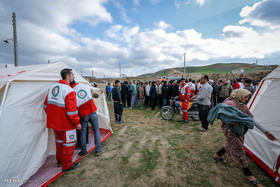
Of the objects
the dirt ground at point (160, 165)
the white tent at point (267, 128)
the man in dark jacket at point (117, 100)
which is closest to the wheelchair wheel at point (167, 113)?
the dirt ground at point (160, 165)

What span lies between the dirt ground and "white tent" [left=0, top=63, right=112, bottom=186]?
2.19ft

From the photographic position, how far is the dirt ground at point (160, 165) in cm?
236

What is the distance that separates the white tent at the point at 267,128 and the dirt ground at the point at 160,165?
0.72ft

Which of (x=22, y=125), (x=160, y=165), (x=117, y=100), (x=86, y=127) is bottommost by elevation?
(x=160, y=165)

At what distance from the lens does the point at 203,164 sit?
2807 millimetres

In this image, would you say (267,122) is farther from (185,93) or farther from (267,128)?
(185,93)

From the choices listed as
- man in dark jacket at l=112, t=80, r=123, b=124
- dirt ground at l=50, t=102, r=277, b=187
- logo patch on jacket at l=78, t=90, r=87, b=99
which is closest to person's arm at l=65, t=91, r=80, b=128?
logo patch on jacket at l=78, t=90, r=87, b=99

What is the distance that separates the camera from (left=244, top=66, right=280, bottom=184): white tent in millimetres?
2389

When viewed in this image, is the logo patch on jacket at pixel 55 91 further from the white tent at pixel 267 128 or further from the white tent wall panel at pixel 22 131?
the white tent at pixel 267 128

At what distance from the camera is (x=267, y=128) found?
262cm

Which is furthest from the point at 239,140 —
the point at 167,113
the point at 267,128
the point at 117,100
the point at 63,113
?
the point at 117,100

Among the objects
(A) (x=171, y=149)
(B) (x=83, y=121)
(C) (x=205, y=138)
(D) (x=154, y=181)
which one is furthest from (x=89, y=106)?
(C) (x=205, y=138)

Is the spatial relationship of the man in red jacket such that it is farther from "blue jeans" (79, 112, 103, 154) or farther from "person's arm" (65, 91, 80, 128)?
"blue jeans" (79, 112, 103, 154)

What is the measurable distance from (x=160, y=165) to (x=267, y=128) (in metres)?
2.50
